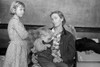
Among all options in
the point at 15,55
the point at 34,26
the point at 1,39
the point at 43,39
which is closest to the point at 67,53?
the point at 43,39

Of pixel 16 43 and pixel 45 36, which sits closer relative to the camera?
pixel 16 43

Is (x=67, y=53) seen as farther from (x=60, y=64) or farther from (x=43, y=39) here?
(x=43, y=39)

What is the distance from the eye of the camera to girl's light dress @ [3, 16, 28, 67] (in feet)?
12.4

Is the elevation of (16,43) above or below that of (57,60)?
above

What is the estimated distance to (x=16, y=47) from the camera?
12.5ft

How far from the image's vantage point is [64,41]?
166 inches

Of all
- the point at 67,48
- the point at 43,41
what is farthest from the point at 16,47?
the point at 67,48

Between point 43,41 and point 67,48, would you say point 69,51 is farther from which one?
point 43,41

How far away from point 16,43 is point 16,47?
74 millimetres

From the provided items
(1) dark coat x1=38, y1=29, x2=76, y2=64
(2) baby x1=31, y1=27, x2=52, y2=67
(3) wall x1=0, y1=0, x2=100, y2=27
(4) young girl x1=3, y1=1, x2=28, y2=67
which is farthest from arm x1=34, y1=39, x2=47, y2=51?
(3) wall x1=0, y1=0, x2=100, y2=27

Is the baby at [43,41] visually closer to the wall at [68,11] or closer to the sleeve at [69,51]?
the sleeve at [69,51]

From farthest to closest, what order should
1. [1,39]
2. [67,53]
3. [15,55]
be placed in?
1. [1,39]
2. [67,53]
3. [15,55]

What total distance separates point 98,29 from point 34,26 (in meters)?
1.92

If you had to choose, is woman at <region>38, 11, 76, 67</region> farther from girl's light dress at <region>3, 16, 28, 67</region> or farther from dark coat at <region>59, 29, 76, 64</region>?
girl's light dress at <region>3, 16, 28, 67</region>
